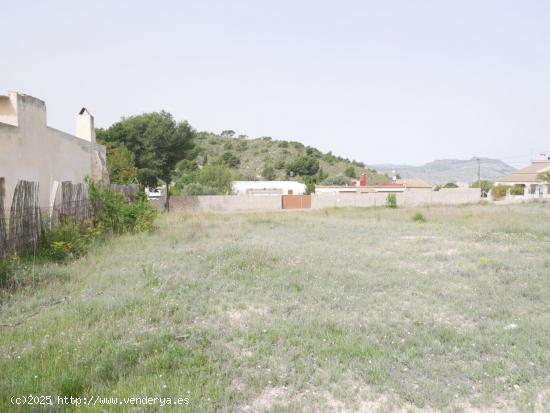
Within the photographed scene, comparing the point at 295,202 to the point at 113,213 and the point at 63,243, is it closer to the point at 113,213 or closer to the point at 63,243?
the point at 113,213

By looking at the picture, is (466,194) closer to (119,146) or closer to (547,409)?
(119,146)

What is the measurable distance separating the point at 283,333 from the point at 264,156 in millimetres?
78770

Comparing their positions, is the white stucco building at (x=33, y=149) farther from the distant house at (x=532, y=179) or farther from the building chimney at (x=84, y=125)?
the distant house at (x=532, y=179)

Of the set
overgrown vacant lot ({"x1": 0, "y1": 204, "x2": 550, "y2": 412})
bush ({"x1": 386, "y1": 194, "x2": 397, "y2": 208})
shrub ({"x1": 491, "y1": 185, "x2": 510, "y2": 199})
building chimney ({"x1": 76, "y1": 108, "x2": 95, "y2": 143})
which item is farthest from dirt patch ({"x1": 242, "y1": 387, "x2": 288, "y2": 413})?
shrub ({"x1": 491, "y1": 185, "x2": 510, "y2": 199})

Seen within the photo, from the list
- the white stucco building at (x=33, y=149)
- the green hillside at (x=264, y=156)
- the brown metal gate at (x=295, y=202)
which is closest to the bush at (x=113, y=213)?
the white stucco building at (x=33, y=149)

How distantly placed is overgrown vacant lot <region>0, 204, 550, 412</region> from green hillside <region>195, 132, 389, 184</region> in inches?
2360

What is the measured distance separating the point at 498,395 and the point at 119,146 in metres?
30.8

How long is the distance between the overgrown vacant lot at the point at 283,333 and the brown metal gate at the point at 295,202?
31.4 m

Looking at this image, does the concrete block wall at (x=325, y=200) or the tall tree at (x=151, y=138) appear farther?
the concrete block wall at (x=325, y=200)

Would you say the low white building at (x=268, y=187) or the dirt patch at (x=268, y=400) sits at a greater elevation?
the low white building at (x=268, y=187)

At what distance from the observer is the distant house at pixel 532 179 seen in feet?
182

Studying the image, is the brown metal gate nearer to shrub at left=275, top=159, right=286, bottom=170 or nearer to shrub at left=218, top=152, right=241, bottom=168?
shrub at left=275, top=159, right=286, bottom=170

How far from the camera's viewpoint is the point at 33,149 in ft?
38.1

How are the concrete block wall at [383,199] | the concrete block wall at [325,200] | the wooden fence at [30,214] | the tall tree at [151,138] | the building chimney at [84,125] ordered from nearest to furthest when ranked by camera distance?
the wooden fence at [30,214], the building chimney at [84,125], the tall tree at [151,138], the concrete block wall at [325,200], the concrete block wall at [383,199]
